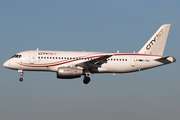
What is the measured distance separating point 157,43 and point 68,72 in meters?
15.8

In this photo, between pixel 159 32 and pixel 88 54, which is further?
pixel 159 32

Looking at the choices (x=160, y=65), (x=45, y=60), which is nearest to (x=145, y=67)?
(x=160, y=65)

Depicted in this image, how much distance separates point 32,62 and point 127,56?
1386cm

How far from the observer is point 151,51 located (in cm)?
5231

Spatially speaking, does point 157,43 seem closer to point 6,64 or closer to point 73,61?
point 73,61

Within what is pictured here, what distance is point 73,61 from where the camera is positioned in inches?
1889

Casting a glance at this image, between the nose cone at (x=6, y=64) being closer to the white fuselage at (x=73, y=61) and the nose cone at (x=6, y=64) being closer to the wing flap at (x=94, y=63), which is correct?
the white fuselage at (x=73, y=61)

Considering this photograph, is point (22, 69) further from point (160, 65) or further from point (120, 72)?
point (160, 65)

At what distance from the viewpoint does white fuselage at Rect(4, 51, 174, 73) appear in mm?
47281

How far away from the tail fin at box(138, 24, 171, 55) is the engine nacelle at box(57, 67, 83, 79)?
11.6 meters

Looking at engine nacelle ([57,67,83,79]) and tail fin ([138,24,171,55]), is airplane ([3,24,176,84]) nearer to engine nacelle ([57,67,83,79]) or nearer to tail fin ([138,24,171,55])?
engine nacelle ([57,67,83,79])

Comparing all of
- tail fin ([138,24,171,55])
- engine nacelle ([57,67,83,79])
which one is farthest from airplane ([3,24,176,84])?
tail fin ([138,24,171,55])

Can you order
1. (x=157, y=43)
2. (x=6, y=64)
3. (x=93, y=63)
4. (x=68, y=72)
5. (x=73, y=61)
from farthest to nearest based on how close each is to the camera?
(x=157, y=43), (x=73, y=61), (x=6, y=64), (x=93, y=63), (x=68, y=72)

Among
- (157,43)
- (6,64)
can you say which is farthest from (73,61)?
(157,43)
